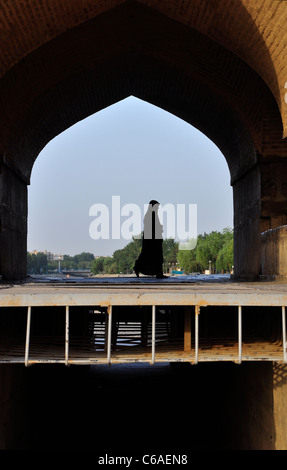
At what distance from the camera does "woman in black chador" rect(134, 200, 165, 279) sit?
34.7 feet

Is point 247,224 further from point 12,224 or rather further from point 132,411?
point 12,224

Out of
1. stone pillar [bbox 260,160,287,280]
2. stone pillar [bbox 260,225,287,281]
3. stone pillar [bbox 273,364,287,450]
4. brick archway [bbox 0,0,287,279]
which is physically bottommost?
stone pillar [bbox 273,364,287,450]

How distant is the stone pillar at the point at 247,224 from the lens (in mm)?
9156

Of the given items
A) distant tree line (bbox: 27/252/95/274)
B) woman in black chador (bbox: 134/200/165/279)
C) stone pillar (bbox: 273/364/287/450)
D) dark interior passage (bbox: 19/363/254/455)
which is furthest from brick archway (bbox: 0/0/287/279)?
distant tree line (bbox: 27/252/95/274)

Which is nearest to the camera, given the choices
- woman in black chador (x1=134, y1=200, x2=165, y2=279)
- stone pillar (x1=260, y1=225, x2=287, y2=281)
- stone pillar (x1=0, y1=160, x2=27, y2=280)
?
stone pillar (x1=260, y1=225, x2=287, y2=281)

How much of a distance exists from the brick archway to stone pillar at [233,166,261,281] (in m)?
0.02

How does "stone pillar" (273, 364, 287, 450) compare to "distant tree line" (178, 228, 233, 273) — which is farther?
"distant tree line" (178, 228, 233, 273)

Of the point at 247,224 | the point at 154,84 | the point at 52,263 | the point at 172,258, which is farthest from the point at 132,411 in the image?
the point at 52,263

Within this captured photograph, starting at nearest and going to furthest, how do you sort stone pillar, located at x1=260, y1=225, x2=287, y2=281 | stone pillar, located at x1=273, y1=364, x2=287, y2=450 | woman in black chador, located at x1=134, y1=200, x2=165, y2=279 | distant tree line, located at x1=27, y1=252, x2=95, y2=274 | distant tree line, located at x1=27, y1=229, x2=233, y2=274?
stone pillar, located at x1=273, y1=364, x2=287, y2=450
stone pillar, located at x1=260, y1=225, x2=287, y2=281
woman in black chador, located at x1=134, y1=200, x2=165, y2=279
distant tree line, located at x1=27, y1=229, x2=233, y2=274
distant tree line, located at x1=27, y1=252, x2=95, y2=274

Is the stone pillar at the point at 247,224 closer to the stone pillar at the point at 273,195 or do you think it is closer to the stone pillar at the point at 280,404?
the stone pillar at the point at 273,195

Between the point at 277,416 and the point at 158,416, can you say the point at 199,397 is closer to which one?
the point at 158,416

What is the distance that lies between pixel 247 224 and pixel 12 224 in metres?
4.54

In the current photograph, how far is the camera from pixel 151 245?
1082cm

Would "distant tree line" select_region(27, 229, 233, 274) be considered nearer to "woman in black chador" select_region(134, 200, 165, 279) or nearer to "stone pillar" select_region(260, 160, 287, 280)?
"woman in black chador" select_region(134, 200, 165, 279)
